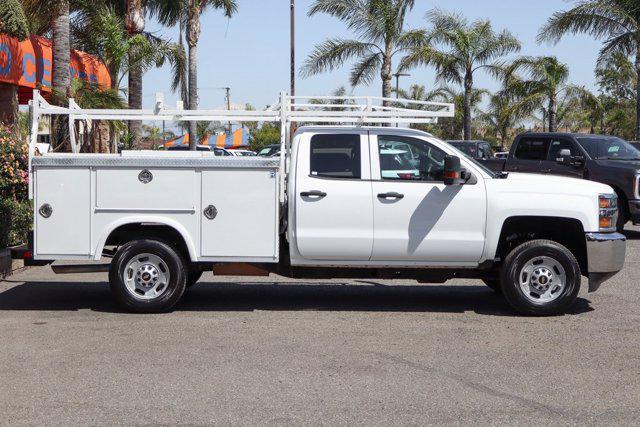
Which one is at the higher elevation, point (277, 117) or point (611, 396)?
point (277, 117)

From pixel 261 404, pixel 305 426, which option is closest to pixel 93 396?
pixel 261 404

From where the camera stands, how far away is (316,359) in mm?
7172

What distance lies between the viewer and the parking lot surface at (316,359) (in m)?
5.81

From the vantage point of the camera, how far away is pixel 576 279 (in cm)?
887

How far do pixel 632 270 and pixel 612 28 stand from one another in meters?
20.5

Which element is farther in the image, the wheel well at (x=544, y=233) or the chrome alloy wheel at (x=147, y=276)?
the wheel well at (x=544, y=233)

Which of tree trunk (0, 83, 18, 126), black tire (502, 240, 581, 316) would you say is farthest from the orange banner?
black tire (502, 240, 581, 316)

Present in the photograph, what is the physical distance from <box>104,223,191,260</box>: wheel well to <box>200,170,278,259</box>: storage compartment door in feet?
1.18

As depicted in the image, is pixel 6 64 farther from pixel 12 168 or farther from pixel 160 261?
pixel 160 261

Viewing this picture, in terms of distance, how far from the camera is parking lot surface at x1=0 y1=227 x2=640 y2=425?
5.81m

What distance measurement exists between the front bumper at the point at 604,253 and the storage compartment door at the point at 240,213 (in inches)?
129

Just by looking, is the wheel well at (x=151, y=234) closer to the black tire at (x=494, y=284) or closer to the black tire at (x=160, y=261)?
the black tire at (x=160, y=261)

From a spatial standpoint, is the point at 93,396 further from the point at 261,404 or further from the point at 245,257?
the point at 245,257

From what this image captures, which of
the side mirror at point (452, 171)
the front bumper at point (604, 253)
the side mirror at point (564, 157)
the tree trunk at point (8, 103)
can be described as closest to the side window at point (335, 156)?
the side mirror at point (452, 171)
